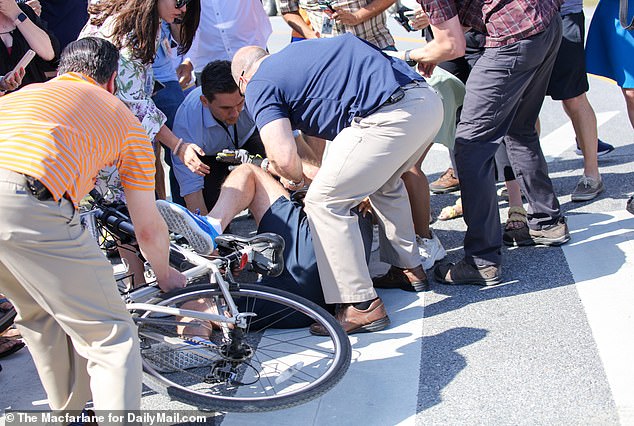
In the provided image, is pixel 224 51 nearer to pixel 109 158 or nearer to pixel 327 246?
pixel 327 246

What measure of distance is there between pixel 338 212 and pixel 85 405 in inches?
57.8

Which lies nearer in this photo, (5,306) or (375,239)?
(5,306)

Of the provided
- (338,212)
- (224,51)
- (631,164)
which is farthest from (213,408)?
(631,164)

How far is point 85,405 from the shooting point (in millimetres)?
3398

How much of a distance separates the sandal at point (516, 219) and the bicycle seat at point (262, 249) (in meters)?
1.74

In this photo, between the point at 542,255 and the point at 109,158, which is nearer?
the point at 109,158

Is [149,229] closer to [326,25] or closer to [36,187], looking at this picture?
[36,187]

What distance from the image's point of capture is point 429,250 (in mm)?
4934

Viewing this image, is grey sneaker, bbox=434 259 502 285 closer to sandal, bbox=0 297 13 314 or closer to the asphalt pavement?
the asphalt pavement

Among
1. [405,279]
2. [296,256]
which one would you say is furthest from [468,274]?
[296,256]

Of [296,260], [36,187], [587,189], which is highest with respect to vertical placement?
[36,187]

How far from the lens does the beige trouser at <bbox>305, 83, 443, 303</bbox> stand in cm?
408

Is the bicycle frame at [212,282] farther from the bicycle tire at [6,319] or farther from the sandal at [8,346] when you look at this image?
the sandal at [8,346]

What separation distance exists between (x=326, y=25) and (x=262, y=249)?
2.58 m
